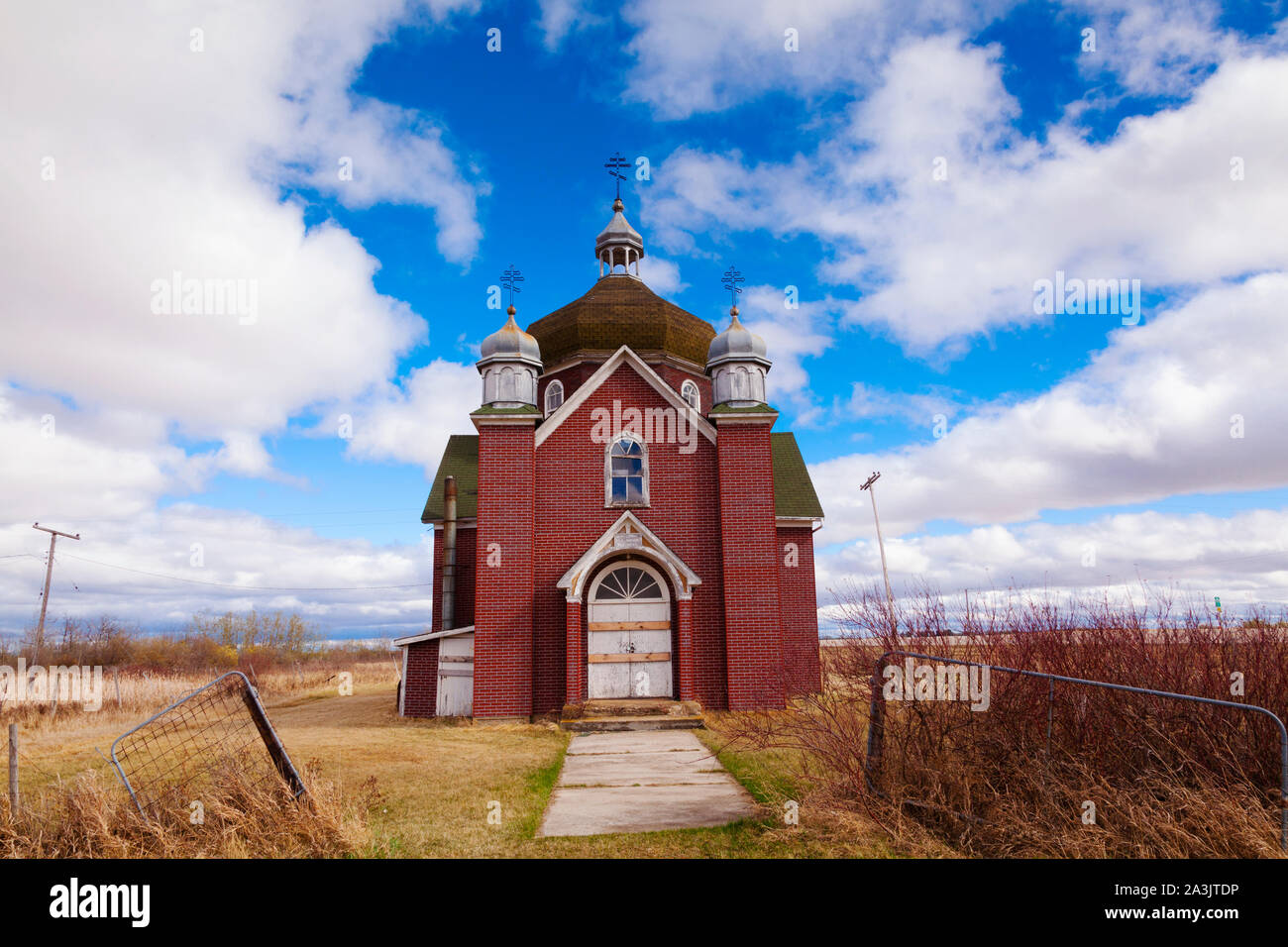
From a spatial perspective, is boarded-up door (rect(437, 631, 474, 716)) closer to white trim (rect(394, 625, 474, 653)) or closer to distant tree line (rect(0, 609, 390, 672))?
white trim (rect(394, 625, 474, 653))

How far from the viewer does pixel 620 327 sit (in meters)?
19.9

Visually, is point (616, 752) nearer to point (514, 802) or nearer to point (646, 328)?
point (514, 802)

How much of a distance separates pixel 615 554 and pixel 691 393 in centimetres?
669

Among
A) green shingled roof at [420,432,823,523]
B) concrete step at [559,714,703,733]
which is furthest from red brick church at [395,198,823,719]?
green shingled roof at [420,432,823,523]

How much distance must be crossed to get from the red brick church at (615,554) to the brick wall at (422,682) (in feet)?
0.11

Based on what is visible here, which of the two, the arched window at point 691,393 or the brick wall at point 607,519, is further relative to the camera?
the arched window at point 691,393

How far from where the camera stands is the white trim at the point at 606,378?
54.3ft

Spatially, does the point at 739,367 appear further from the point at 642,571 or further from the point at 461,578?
the point at 461,578

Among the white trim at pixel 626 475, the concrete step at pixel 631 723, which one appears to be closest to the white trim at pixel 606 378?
the white trim at pixel 626 475

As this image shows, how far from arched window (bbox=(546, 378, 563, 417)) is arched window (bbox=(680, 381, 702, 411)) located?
3427 mm

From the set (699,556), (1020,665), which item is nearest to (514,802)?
(1020,665)

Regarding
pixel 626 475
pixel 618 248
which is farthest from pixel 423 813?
pixel 618 248
